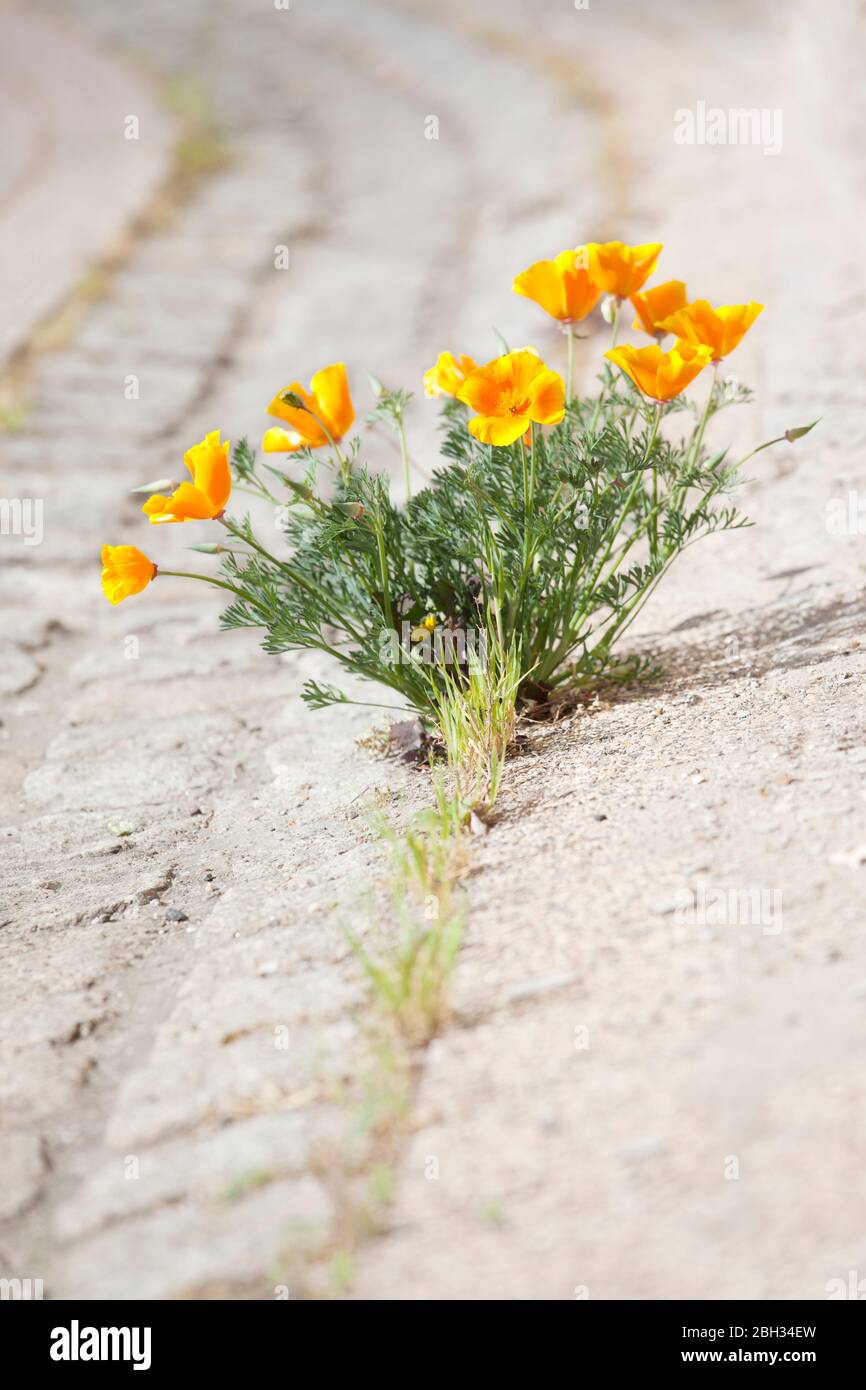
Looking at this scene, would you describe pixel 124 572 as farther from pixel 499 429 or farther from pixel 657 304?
pixel 657 304

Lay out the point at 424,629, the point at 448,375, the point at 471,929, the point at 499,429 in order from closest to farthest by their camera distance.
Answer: the point at 471,929 < the point at 499,429 < the point at 448,375 < the point at 424,629

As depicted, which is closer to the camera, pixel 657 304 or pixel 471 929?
pixel 471 929
